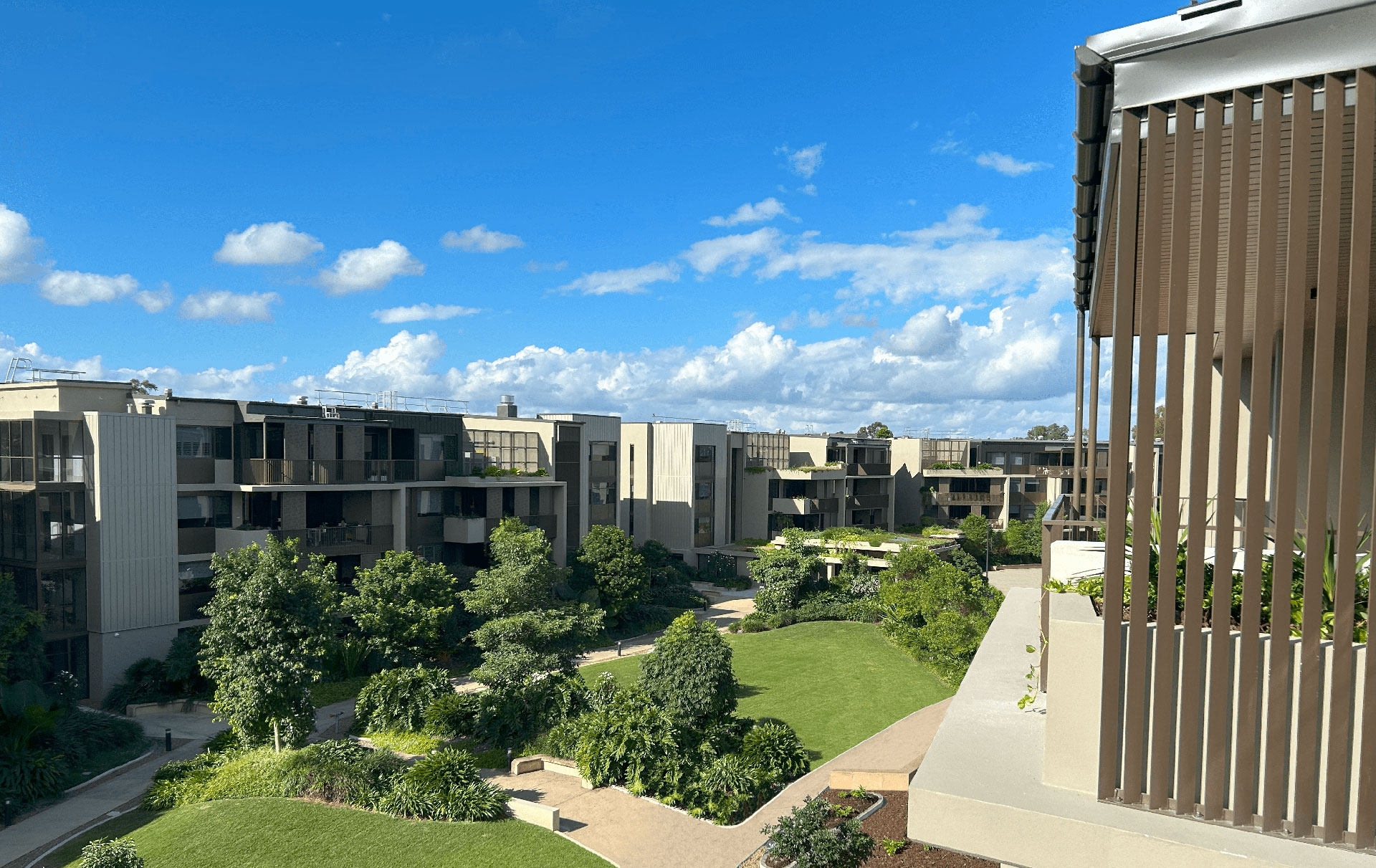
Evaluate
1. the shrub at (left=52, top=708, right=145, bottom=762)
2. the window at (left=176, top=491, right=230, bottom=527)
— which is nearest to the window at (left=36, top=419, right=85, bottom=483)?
the window at (left=176, top=491, right=230, bottom=527)

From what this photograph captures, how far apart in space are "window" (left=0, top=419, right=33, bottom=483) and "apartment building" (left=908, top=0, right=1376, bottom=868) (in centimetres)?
3146

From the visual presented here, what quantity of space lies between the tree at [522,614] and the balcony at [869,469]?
33.0 meters

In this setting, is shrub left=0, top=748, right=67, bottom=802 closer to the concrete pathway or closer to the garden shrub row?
the concrete pathway

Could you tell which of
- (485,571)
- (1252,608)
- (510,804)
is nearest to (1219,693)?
(1252,608)

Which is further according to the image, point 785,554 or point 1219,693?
point 785,554

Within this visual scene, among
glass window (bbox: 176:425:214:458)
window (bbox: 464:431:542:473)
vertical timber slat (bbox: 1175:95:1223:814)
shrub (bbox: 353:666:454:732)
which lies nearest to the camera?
vertical timber slat (bbox: 1175:95:1223:814)

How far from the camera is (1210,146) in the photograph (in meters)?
5.22

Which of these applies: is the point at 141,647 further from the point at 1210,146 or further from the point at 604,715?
the point at 1210,146

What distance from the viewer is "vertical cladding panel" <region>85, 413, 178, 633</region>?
89.7ft

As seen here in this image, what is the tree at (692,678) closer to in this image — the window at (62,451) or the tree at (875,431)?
the window at (62,451)

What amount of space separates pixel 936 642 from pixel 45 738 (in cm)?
2678

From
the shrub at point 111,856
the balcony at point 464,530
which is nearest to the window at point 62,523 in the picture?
the balcony at point 464,530

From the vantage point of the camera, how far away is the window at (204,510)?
31.1m

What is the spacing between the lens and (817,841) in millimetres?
15078
